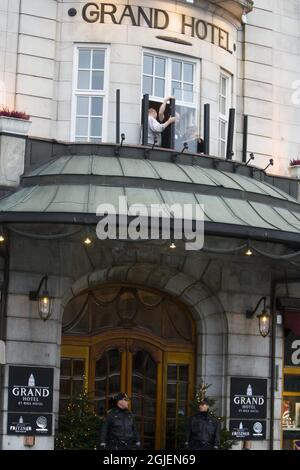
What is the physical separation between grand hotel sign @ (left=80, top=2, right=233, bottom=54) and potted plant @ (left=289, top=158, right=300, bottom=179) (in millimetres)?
2958

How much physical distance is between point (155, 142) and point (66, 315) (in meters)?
3.48

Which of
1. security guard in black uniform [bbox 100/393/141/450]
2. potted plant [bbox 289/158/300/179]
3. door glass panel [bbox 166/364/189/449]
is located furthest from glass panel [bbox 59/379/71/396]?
potted plant [bbox 289/158/300/179]

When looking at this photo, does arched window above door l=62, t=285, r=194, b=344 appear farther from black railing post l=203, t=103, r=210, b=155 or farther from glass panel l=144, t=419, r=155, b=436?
black railing post l=203, t=103, r=210, b=155

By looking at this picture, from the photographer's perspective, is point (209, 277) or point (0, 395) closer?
point (0, 395)

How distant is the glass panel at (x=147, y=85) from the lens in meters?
23.3

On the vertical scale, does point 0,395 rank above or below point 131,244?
below

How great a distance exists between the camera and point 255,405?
23141mm

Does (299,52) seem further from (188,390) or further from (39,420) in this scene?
(39,420)

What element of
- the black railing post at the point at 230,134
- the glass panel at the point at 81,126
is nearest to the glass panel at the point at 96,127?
the glass panel at the point at 81,126

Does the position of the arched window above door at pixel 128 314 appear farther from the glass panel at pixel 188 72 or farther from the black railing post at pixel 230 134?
the glass panel at pixel 188 72

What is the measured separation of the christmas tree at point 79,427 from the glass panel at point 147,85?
A: 5.70 m

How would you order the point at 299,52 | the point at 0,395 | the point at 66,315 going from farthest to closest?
the point at 299,52 → the point at 66,315 → the point at 0,395

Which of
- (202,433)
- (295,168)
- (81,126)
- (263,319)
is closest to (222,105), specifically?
(295,168)
